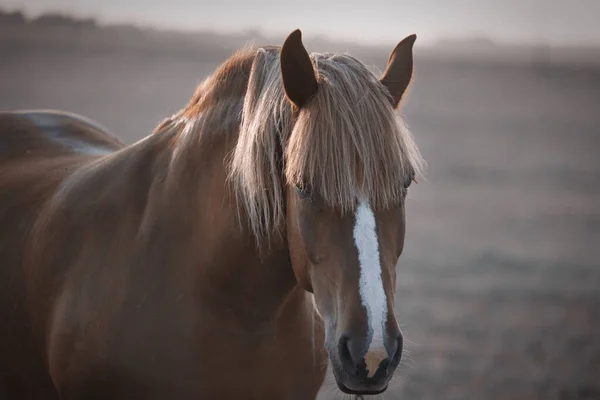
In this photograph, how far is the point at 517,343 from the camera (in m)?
6.34

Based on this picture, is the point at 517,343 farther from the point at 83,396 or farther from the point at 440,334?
the point at 83,396

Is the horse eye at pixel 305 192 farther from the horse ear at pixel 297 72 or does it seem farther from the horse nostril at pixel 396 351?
the horse nostril at pixel 396 351

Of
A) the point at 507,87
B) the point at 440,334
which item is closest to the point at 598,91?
the point at 507,87

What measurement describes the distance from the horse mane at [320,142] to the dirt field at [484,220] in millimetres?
796

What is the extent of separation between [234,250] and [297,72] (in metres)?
0.60

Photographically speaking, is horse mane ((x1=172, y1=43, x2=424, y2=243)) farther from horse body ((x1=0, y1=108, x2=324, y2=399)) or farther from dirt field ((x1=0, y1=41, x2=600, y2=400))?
dirt field ((x1=0, y1=41, x2=600, y2=400))

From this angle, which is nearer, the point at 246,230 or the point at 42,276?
the point at 246,230

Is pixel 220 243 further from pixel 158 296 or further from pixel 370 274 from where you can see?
pixel 370 274

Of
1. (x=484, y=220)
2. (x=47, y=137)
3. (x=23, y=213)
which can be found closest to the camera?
(x=23, y=213)

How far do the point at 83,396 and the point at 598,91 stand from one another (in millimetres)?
29750

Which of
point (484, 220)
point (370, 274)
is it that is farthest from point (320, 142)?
point (484, 220)

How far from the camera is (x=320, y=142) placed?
2275 mm

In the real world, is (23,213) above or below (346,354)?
below

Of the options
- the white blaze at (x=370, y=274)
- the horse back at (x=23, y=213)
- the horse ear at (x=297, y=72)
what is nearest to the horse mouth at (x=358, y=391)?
the white blaze at (x=370, y=274)
